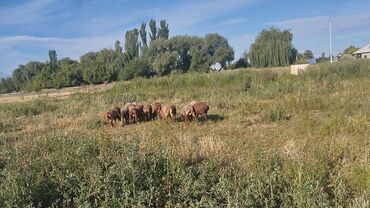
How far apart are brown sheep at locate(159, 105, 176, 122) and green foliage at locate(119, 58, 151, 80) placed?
49.4 meters

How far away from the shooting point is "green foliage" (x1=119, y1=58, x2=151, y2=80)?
62.7 meters

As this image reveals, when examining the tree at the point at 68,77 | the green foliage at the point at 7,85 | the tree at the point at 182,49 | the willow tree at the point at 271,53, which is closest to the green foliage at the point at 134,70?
the tree at the point at 182,49

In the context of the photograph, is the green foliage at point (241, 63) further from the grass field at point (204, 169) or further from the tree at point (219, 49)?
the grass field at point (204, 169)

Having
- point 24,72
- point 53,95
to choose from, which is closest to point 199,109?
point 53,95

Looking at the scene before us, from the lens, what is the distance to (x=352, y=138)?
25.7 ft

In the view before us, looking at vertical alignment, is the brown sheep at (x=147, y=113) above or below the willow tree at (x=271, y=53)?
below

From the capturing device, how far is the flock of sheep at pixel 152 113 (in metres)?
12.5

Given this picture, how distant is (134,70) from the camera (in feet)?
208

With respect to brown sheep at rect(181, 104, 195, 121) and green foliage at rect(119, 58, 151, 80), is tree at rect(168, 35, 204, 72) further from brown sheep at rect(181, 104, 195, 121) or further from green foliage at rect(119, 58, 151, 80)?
brown sheep at rect(181, 104, 195, 121)

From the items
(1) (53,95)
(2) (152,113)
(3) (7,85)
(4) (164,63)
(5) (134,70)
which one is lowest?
(1) (53,95)

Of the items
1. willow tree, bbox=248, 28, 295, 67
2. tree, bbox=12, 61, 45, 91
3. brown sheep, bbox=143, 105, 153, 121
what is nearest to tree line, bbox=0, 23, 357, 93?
willow tree, bbox=248, 28, 295, 67

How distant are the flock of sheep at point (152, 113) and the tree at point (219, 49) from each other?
62.2m

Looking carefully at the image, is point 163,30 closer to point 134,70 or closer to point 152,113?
point 134,70

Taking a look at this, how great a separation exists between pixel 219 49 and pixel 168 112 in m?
65.2
